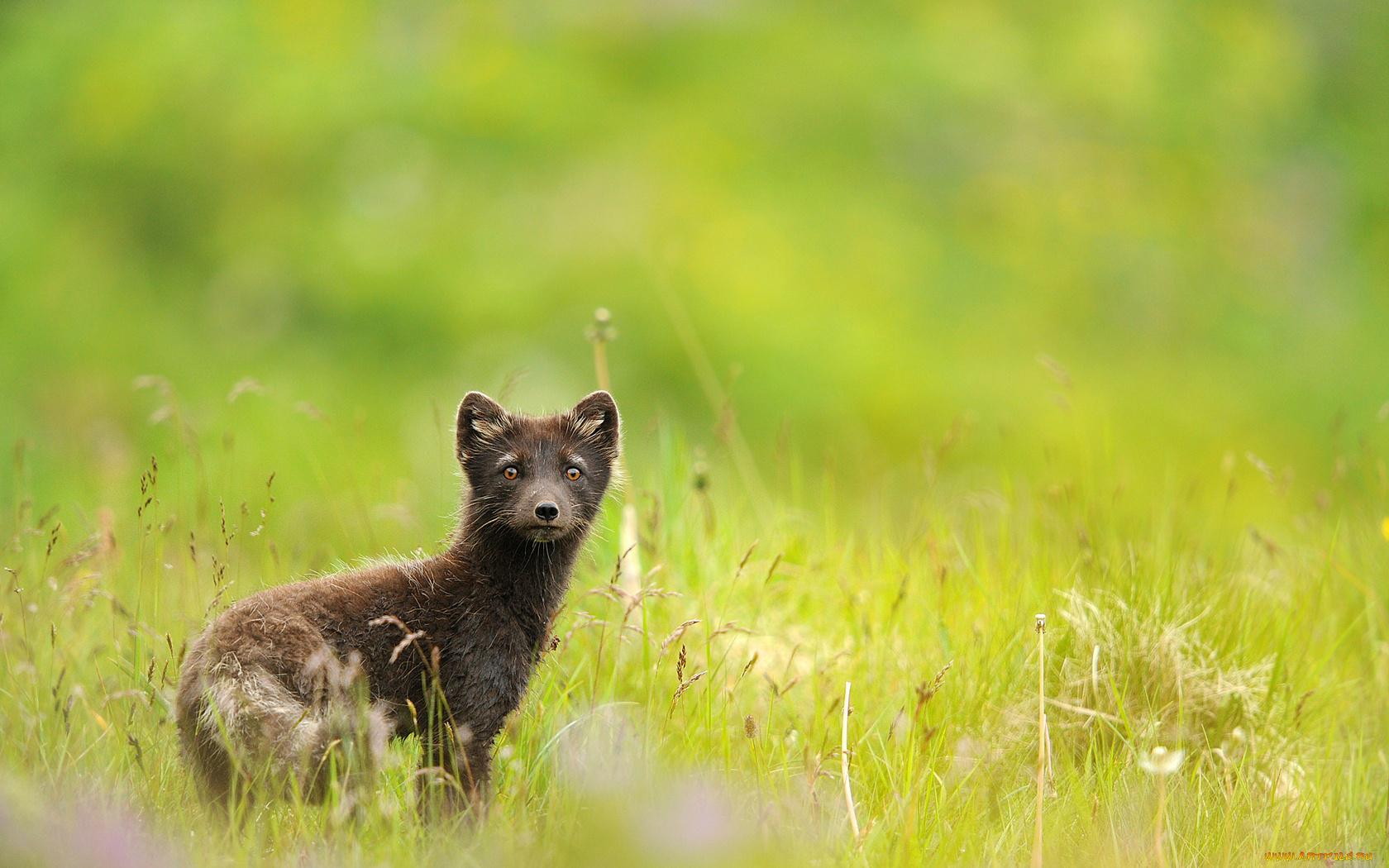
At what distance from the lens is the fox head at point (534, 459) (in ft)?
14.0

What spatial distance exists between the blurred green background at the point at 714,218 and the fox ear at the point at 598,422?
17.4 ft

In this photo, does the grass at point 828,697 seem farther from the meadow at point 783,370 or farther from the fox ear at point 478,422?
the fox ear at point 478,422

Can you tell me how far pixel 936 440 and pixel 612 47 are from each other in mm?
7460

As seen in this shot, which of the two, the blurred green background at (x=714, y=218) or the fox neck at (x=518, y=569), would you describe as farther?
the blurred green background at (x=714, y=218)

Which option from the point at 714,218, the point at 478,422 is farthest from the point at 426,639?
the point at 714,218

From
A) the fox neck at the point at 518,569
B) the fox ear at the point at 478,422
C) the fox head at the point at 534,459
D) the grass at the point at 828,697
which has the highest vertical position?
the fox ear at the point at 478,422

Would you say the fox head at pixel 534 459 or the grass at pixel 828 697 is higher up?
the fox head at pixel 534 459

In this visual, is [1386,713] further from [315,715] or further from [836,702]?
[315,715]

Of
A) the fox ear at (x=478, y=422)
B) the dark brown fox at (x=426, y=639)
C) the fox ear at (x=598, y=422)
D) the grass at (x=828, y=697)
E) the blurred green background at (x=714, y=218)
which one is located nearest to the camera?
the grass at (x=828, y=697)

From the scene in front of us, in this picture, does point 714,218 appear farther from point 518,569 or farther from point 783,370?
point 518,569

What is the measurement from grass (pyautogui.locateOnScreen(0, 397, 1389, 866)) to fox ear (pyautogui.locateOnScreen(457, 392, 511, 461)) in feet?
2.60

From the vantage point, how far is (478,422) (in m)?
4.43

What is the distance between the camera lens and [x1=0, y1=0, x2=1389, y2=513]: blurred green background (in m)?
11.5

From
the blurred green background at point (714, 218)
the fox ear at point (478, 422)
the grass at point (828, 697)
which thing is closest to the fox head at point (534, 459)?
the fox ear at point (478, 422)
